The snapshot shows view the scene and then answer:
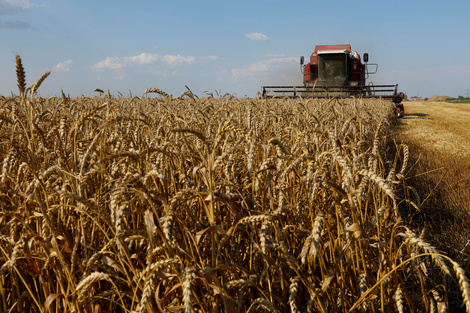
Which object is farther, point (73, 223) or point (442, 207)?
point (442, 207)

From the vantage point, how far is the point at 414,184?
4961 millimetres

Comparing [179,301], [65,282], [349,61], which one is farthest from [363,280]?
[349,61]

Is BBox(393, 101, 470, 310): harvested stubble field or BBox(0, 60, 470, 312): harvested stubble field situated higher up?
BBox(0, 60, 470, 312): harvested stubble field

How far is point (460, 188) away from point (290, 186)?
3372 millimetres

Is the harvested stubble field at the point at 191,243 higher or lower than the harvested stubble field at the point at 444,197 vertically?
higher

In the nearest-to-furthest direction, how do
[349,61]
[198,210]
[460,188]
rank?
1. [198,210]
2. [460,188]
3. [349,61]

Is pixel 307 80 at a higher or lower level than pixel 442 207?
higher

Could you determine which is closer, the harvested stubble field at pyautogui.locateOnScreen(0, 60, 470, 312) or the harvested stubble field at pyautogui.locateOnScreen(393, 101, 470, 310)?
the harvested stubble field at pyautogui.locateOnScreen(0, 60, 470, 312)

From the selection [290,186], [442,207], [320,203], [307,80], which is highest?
[307,80]

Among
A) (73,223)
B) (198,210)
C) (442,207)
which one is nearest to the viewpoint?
(73,223)

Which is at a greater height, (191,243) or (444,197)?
(191,243)

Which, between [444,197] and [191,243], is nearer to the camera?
[191,243]

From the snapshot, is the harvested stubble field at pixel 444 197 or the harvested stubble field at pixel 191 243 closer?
the harvested stubble field at pixel 191 243

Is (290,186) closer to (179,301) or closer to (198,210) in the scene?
(198,210)
